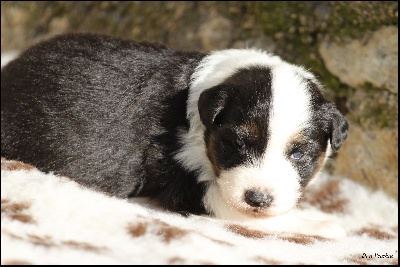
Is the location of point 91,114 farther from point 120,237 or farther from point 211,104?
point 120,237

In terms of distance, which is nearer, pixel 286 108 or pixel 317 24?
pixel 286 108

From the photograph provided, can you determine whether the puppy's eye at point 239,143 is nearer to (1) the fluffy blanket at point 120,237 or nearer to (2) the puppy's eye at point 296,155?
(2) the puppy's eye at point 296,155

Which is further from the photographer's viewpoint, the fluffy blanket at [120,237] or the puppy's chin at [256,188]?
the puppy's chin at [256,188]

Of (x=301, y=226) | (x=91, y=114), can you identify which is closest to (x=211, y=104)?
(x=91, y=114)

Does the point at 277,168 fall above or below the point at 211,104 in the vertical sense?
below

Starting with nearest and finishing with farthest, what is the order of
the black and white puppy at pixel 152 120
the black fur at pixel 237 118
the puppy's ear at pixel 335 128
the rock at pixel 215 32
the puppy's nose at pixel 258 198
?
the puppy's nose at pixel 258 198, the black fur at pixel 237 118, the black and white puppy at pixel 152 120, the puppy's ear at pixel 335 128, the rock at pixel 215 32

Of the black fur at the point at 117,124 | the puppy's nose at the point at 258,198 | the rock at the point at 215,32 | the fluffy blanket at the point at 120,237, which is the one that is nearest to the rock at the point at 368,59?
the rock at the point at 215,32

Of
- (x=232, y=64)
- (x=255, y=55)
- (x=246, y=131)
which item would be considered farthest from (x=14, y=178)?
(x=255, y=55)

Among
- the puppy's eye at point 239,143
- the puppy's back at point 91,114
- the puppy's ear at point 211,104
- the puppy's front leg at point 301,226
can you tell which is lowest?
the puppy's front leg at point 301,226
